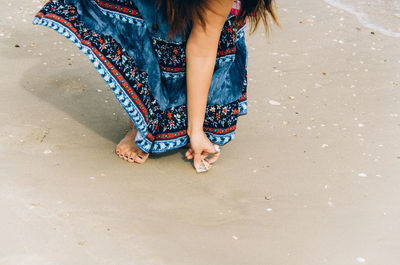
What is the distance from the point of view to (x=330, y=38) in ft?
13.9

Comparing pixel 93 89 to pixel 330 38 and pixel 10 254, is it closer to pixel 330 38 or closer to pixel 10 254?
pixel 10 254

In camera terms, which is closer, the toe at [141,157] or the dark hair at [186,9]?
the dark hair at [186,9]

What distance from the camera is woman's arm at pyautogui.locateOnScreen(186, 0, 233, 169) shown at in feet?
7.06

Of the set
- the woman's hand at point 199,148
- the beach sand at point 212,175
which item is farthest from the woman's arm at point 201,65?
the beach sand at point 212,175

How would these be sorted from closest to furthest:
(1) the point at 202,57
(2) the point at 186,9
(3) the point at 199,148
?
(2) the point at 186,9 → (1) the point at 202,57 → (3) the point at 199,148

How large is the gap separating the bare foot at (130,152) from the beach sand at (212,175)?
43mm

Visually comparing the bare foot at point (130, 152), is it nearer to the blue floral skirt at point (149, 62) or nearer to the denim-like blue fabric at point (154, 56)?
the blue floral skirt at point (149, 62)

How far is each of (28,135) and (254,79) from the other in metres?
1.64

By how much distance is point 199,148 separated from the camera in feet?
8.32

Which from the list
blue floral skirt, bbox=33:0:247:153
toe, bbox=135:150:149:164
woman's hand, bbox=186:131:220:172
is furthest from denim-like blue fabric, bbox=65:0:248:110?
toe, bbox=135:150:149:164

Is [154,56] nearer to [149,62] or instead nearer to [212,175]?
[149,62]

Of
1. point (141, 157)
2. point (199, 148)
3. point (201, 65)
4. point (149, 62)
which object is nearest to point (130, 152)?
point (141, 157)

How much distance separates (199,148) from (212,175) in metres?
0.16

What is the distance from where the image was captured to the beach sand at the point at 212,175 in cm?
206
